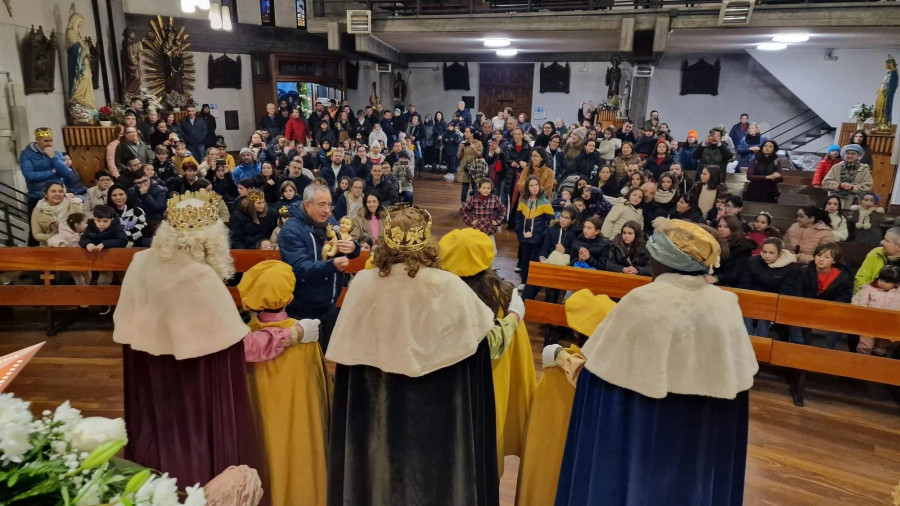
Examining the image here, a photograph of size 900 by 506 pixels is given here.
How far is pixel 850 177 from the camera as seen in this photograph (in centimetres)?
726

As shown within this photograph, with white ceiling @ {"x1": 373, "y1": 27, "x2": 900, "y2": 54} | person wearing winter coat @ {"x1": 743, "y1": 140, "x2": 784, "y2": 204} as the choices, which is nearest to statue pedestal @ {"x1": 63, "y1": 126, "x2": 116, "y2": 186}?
white ceiling @ {"x1": 373, "y1": 27, "x2": 900, "y2": 54}

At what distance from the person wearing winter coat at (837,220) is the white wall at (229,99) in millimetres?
12180

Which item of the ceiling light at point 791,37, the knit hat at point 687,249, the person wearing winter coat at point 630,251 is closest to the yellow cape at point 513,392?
the knit hat at point 687,249

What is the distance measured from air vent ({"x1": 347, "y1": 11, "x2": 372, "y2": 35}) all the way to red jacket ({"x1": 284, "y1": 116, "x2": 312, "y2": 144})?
2.10 m

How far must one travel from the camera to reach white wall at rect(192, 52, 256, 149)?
42.3 feet

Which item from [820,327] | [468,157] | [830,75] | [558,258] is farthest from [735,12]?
[820,327]

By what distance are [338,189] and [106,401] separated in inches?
150

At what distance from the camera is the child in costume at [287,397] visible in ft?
8.35

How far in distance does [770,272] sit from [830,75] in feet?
36.9

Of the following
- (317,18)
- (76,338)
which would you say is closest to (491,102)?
(317,18)

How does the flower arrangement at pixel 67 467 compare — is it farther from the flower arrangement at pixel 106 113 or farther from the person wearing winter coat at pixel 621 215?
the flower arrangement at pixel 106 113

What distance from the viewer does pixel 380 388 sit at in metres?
2.19

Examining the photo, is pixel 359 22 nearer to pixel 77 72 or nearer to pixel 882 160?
pixel 77 72

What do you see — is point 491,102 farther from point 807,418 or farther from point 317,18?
point 807,418
